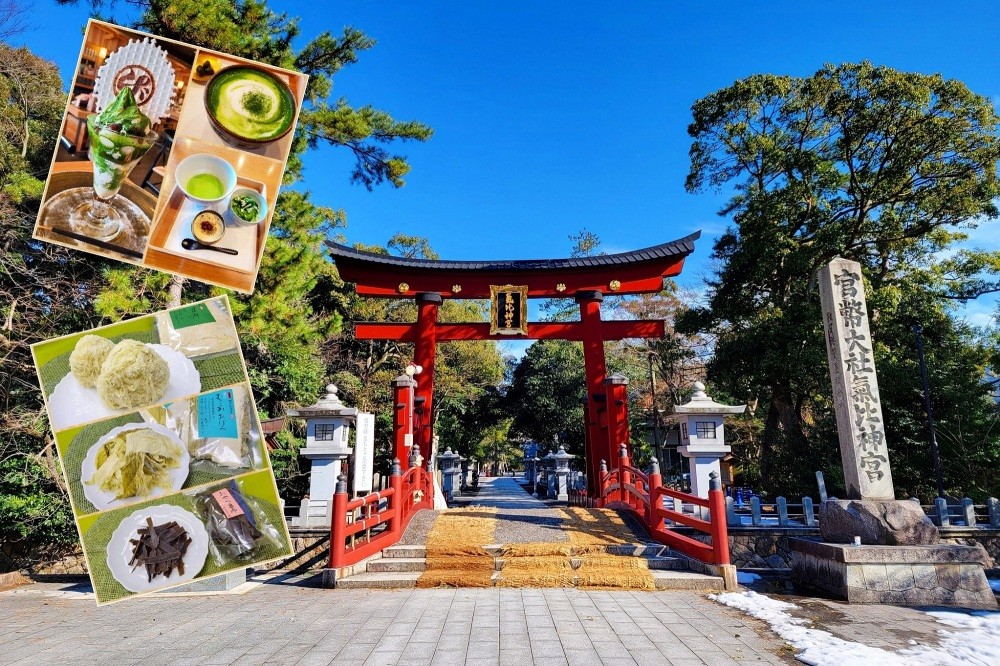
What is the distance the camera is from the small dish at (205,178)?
1700 mm

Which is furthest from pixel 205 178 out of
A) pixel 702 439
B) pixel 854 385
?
pixel 702 439

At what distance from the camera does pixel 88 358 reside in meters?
1.42

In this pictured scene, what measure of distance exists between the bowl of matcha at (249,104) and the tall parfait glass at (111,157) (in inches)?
10.5

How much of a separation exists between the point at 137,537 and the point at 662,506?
7.74 m

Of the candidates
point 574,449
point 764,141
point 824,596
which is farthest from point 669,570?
point 574,449

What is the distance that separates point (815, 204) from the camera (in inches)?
602

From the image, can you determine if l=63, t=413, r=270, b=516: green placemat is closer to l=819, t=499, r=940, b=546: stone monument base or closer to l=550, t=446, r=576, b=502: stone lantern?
l=819, t=499, r=940, b=546: stone monument base

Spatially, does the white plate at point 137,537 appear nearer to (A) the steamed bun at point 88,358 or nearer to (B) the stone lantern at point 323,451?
(A) the steamed bun at point 88,358

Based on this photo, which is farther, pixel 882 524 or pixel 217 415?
pixel 882 524

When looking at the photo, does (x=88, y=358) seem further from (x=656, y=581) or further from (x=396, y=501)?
(x=396, y=501)

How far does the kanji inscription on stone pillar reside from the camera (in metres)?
6.59

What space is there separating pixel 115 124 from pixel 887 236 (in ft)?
59.2

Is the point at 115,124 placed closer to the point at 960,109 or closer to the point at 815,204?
the point at 815,204

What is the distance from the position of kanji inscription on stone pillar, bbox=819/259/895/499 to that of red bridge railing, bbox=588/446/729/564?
5.82ft
